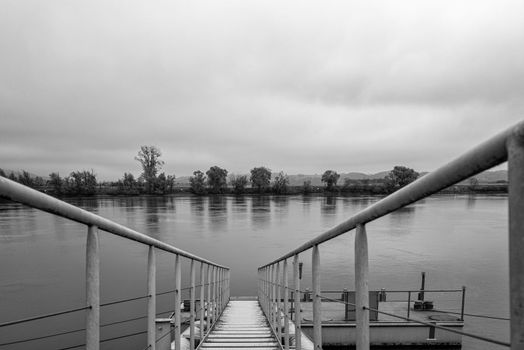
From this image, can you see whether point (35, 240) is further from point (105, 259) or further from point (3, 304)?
point (3, 304)

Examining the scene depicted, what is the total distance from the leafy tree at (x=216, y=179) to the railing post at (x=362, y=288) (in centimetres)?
11684

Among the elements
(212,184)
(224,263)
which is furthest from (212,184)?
(224,263)

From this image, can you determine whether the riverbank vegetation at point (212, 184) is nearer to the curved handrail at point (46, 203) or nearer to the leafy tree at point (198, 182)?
the leafy tree at point (198, 182)

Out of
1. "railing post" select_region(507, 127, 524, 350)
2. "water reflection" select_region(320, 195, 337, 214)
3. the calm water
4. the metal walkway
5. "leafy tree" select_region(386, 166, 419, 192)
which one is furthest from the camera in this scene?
"leafy tree" select_region(386, 166, 419, 192)

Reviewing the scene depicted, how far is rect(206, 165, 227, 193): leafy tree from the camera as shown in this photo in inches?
4643

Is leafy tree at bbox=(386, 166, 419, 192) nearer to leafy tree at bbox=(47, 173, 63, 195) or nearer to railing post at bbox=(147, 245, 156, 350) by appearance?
leafy tree at bbox=(47, 173, 63, 195)

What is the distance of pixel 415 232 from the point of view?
45969 mm

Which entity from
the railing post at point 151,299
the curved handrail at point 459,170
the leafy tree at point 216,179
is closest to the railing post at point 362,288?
the curved handrail at point 459,170

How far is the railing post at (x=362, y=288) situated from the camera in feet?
4.97

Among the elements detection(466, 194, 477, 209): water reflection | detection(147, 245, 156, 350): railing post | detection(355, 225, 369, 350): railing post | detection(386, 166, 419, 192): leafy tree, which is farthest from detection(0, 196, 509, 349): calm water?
detection(466, 194, 477, 209): water reflection

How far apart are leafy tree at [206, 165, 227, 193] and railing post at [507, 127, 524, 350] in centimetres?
11765

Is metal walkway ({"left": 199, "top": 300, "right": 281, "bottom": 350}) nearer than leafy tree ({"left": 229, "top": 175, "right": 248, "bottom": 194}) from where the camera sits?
Yes

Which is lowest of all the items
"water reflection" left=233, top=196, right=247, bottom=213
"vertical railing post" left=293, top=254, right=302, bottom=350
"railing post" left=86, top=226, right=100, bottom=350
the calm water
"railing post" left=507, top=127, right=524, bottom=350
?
the calm water

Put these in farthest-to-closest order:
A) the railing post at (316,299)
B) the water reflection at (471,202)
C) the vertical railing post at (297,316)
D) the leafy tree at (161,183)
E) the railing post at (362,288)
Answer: the leafy tree at (161,183)
the water reflection at (471,202)
the vertical railing post at (297,316)
the railing post at (316,299)
the railing post at (362,288)
